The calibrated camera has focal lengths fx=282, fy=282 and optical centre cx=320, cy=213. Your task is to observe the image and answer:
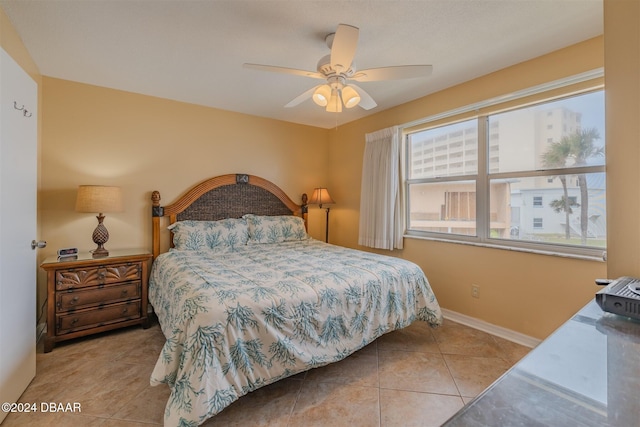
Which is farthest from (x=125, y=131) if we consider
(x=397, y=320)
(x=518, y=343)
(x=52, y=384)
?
(x=518, y=343)

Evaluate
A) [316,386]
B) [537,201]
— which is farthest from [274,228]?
[537,201]

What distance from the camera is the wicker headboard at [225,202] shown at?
322 centimetres

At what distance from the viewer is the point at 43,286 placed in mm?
2604

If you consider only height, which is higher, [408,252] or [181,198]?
[181,198]

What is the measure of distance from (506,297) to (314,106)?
113 inches

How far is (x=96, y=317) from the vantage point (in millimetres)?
2486

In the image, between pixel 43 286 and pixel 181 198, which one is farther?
pixel 181 198

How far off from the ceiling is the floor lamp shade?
3.56ft

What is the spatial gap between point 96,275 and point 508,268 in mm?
3642

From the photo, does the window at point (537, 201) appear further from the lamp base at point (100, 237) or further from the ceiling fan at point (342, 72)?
the lamp base at point (100, 237)

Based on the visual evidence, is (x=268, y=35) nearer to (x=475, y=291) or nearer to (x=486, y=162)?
(x=486, y=162)

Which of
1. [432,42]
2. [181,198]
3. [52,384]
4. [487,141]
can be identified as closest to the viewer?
[52,384]

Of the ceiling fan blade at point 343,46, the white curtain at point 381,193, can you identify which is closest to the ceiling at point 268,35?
the ceiling fan blade at point 343,46

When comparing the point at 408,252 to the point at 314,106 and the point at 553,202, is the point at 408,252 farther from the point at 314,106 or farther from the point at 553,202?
the point at 314,106
